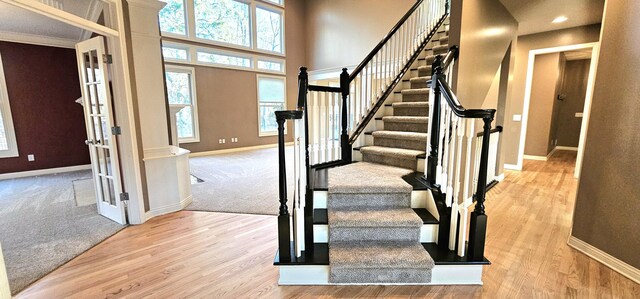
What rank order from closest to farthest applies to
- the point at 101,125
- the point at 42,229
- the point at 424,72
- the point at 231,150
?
the point at 42,229
the point at 101,125
the point at 424,72
the point at 231,150

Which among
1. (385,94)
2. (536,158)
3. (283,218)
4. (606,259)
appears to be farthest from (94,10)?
(536,158)

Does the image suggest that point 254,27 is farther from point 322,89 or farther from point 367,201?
point 367,201

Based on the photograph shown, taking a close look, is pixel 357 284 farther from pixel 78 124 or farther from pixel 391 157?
pixel 78 124

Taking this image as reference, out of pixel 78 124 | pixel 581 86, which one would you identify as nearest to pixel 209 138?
pixel 78 124

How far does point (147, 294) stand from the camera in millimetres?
1875

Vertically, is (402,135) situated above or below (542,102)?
below

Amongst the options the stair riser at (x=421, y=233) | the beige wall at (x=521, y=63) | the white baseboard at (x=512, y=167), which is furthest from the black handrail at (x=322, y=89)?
the white baseboard at (x=512, y=167)

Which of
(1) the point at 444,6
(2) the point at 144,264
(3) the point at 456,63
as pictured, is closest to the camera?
(2) the point at 144,264

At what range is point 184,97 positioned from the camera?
7.07 meters

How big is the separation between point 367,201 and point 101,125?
3.00 m

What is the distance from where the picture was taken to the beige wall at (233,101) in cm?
742

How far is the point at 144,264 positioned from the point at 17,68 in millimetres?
5650

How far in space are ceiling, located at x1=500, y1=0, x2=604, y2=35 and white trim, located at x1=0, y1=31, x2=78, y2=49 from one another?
7.73 meters

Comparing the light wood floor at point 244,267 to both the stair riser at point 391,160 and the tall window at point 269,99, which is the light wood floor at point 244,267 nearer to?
the stair riser at point 391,160
